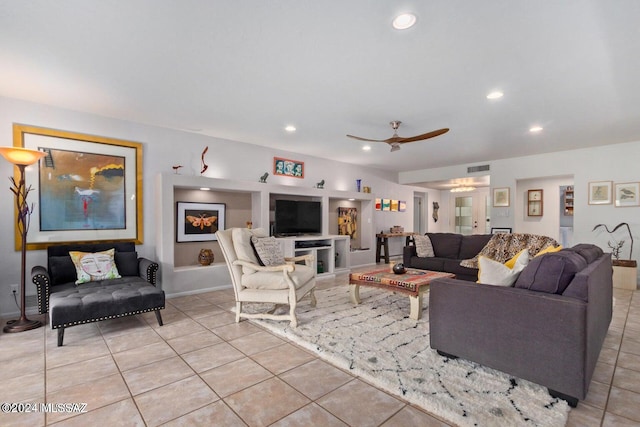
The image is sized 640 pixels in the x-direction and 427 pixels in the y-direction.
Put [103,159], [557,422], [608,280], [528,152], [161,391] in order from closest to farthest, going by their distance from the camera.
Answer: [557,422] < [161,391] < [608,280] < [103,159] < [528,152]

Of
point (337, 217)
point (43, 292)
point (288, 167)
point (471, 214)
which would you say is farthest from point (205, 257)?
point (471, 214)

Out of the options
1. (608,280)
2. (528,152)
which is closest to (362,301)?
(608,280)

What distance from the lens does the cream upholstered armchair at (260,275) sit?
3.37m

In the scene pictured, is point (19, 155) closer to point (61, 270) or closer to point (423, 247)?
point (61, 270)

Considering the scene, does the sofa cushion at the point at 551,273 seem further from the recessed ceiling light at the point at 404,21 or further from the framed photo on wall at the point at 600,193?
the framed photo on wall at the point at 600,193

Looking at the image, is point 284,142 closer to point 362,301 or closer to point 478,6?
point 362,301

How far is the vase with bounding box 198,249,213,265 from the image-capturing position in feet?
16.3

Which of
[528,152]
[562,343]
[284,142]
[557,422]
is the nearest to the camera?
[557,422]

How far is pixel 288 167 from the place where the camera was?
625 cm

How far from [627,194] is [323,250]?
5.53 metres

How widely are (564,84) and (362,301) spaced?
331cm

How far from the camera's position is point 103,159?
4195 mm

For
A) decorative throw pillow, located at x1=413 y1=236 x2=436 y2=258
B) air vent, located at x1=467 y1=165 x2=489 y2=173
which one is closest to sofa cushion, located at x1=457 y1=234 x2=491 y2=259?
decorative throw pillow, located at x1=413 y1=236 x2=436 y2=258

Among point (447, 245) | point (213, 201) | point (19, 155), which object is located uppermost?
point (19, 155)
